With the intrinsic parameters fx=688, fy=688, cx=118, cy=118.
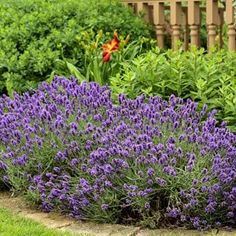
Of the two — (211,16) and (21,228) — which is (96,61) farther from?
(21,228)

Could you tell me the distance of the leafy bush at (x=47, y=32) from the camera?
6926 mm

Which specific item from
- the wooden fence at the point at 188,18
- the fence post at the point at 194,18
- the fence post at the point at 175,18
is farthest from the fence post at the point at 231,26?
the fence post at the point at 175,18

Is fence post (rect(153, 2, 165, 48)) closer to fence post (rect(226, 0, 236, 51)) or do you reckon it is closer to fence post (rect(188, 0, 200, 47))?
fence post (rect(188, 0, 200, 47))

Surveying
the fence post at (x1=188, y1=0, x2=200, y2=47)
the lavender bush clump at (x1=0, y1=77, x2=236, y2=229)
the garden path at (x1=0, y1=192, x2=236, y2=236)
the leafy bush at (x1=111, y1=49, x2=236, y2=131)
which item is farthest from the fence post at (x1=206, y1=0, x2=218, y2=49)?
the garden path at (x1=0, y1=192, x2=236, y2=236)

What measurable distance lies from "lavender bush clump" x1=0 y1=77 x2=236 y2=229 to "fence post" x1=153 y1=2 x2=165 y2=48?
2.68 m

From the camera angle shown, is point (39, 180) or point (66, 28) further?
point (66, 28)

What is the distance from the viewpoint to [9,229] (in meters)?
4.21

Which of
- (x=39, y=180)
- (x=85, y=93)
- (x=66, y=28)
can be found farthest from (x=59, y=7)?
(x=39, y=180)

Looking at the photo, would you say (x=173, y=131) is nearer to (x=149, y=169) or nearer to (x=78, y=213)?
(x=149, y=169)

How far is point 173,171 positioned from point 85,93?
1374 millimetres

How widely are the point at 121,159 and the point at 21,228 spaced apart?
758 millimetres

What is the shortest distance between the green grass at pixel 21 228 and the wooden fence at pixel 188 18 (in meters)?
3.04

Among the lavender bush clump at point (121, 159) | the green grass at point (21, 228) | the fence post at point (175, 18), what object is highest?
the fence post at point (175, 18)

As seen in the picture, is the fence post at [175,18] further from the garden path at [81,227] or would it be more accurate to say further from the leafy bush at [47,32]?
the garden path at [81,227]
